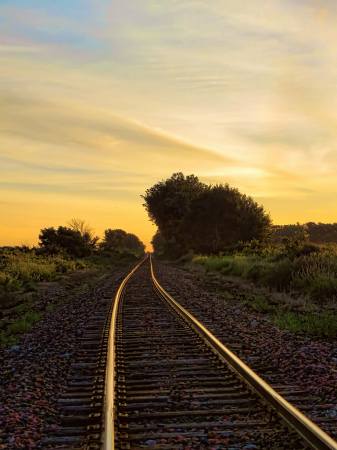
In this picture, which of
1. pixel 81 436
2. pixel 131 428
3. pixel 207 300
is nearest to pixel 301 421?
pixel 131 428

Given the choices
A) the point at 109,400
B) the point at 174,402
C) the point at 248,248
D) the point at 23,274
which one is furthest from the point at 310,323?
the point at 248,248

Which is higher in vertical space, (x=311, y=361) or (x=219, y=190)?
(x=219, y=190)

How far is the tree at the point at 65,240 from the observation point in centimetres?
4070

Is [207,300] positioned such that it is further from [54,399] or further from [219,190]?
[219,190]

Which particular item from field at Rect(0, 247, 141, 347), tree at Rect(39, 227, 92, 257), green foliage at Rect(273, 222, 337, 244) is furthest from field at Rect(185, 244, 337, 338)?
green foliage at Rect(273, 222, 337, 244)

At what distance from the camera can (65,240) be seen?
136 feet

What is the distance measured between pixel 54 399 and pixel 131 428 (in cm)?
134

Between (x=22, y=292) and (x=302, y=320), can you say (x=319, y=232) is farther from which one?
(x=302, y=320)

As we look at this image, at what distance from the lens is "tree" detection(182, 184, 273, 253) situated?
4072 centimetres

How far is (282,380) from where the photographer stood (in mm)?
5273

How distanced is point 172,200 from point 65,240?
17.1m

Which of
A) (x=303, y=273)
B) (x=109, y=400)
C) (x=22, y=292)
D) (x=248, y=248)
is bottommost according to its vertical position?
(x=22, y=292)

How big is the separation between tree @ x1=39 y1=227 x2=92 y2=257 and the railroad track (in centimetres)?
3410

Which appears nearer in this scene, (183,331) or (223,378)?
(223,378)
